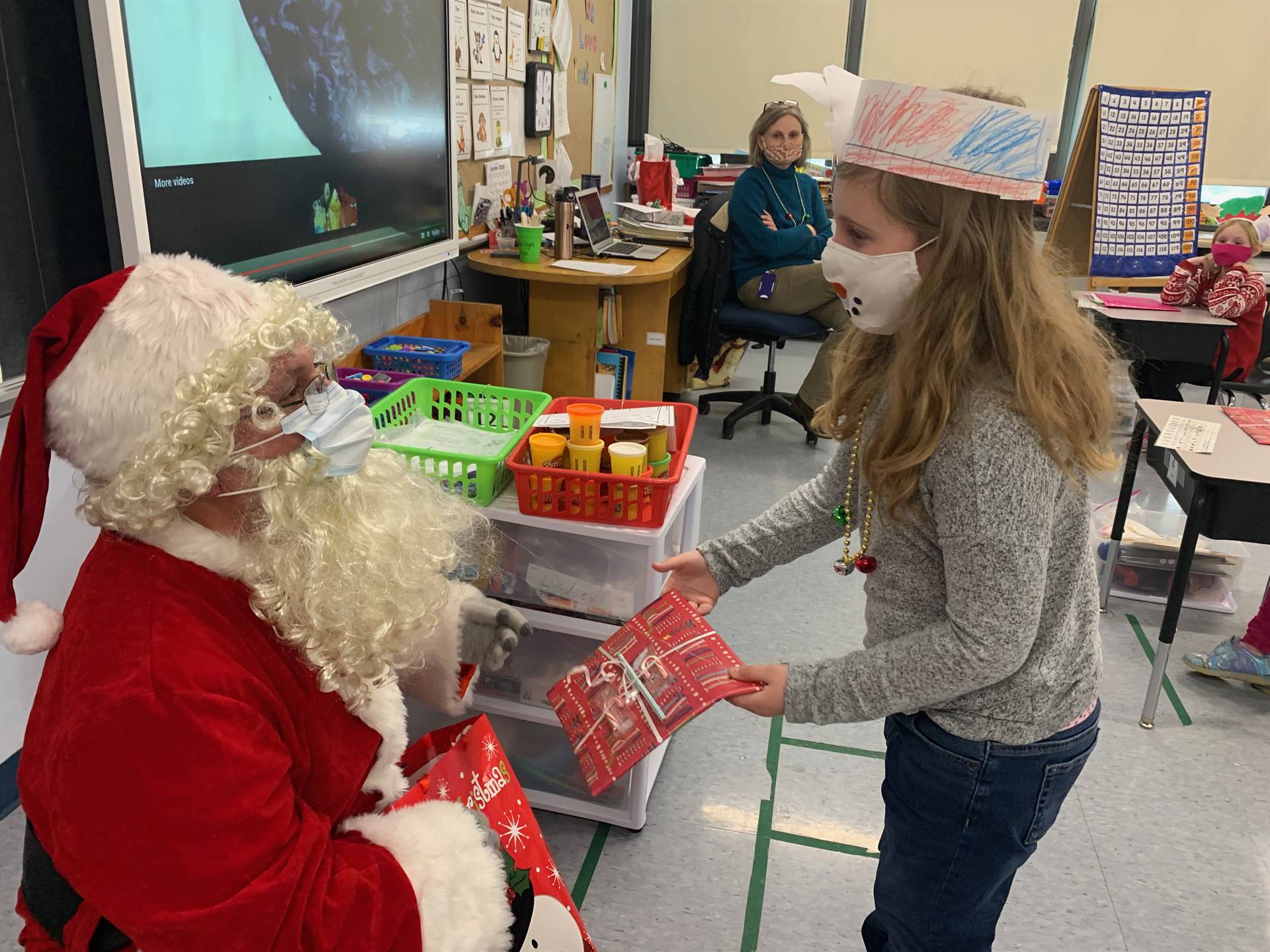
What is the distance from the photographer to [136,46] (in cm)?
150

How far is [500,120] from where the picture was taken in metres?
3.62

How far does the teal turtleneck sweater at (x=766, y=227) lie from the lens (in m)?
3.95

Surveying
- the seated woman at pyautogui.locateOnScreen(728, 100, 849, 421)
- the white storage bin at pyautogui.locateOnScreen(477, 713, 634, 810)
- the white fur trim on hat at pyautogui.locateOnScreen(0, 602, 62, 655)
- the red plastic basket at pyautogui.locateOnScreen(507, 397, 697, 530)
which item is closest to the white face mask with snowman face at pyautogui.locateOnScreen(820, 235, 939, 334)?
the red plastic basket at pyautogui.locateOnScreen(507, 397, 697, 530)

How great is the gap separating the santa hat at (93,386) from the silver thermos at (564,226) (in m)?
2.90

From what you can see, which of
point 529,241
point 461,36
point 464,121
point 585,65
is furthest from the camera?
point 585,65

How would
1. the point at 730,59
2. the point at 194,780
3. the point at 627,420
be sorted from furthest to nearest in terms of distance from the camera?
the point at 730,59 < the point at 627,420 < the point at 194,780

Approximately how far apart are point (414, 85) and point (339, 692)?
1965mm

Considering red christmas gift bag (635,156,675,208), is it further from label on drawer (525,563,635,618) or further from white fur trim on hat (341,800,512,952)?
white fur trim on hat (341,800,512,952)

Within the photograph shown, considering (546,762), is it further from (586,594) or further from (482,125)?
(482,125)

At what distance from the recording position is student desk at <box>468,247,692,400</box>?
137 inches

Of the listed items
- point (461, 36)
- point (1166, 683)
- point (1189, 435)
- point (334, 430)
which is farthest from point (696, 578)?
point (461, 36)

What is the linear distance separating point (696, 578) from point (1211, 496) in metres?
1.40

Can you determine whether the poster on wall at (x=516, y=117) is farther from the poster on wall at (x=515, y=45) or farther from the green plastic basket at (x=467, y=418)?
the green plastic basket at (x=467, y=418)

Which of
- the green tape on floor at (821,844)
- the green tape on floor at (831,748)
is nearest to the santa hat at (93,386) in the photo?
the green tape on floor at (821,844)
